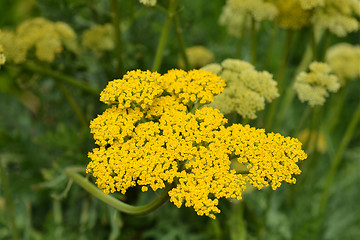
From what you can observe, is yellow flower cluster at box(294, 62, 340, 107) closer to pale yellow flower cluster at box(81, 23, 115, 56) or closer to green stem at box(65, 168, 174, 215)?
green stem at box(65, 168, 174, 215)

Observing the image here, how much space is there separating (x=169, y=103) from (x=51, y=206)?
131cm

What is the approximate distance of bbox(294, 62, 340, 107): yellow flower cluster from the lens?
1146 mm

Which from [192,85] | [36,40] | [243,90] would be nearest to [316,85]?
[243,90]

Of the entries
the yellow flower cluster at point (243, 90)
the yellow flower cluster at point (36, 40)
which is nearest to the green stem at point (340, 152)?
the yellow flower cluster at point (243, 90)

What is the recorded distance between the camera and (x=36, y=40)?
146cm

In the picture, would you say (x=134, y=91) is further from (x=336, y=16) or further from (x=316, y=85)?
(x=336, y=16)

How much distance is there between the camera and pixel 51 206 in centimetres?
197

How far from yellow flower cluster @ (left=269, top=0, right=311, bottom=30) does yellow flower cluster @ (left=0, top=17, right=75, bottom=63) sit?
764mm

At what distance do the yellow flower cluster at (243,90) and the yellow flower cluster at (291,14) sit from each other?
0.33m

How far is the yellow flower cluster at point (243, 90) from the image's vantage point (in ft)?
3.40

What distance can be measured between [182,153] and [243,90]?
1.07 feet

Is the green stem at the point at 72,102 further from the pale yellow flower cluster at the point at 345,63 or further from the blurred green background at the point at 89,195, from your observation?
the pale yellow flower cluster at the point at 345,63

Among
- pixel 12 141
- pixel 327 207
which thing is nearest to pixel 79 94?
pixel 12 141

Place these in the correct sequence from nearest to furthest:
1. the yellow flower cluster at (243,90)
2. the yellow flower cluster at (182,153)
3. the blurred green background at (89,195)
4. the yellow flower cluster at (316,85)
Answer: the yellow flower cluster at (182,153)
the yellow flower cluster at (243,90)
the yellow flower cluster at (316,85)
the blurred green background at (89,195)
